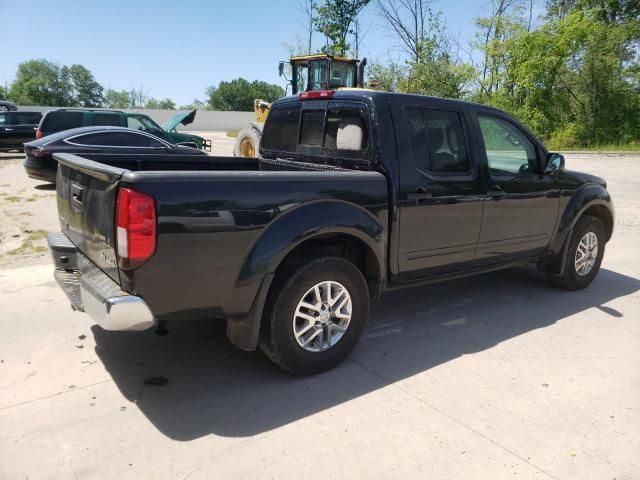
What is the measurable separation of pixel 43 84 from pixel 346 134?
339ft

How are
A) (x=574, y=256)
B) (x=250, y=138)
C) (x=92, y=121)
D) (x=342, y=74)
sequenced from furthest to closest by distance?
(x=342, y=74), (x=92, y=121), (x=250, y=138), (x=574, y=256)

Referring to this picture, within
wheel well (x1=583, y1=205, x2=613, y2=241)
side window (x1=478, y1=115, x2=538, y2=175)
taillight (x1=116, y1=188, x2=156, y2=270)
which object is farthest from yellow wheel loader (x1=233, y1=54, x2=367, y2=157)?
taillight (x1=116, y1=188, x2=156, y2=270)

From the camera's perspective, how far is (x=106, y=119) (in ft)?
46.9

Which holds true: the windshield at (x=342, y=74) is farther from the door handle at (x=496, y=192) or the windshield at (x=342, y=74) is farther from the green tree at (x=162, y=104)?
the green tree at (x=162, y=104)

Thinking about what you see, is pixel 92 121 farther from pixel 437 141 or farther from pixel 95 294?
pixel 95 294

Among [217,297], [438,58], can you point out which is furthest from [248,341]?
[438,58]

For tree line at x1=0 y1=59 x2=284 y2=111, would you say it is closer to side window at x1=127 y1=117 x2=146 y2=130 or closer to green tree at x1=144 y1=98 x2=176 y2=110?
green tree at x1=144 y1=98 x2=176 y2=110

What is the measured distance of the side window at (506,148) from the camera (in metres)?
4.38

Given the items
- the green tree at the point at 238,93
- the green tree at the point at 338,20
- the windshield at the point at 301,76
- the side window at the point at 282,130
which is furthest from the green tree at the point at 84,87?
the side window at the point at 282,130

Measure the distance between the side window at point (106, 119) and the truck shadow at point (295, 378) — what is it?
1174 centimetres

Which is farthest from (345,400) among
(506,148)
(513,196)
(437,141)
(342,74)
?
(342,74)

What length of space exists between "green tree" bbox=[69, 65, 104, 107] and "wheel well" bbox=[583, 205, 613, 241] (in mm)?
103561

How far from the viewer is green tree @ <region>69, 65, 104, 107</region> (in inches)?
3770

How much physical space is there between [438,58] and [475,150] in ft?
99.8
